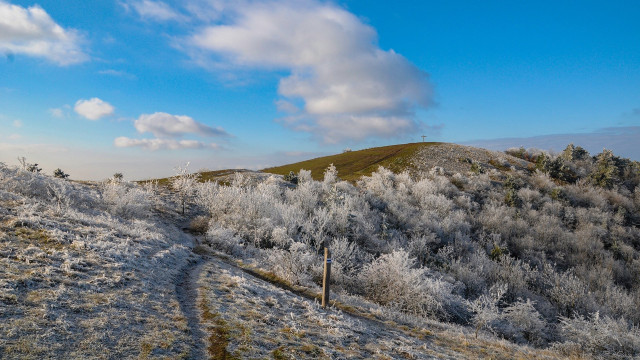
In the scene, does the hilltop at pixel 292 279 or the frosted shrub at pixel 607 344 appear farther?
the frosted shrub at pixel 607 344

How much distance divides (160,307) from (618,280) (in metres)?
38.5

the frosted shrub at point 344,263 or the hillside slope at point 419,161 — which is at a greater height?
the hillside slope at point 419,161

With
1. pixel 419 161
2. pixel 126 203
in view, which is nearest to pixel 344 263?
pixel 126 203

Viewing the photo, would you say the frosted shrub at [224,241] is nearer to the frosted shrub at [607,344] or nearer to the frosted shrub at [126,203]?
the frosted shrub at [126,203]

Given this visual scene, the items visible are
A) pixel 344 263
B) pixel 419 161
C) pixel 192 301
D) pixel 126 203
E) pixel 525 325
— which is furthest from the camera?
pixel 419 161

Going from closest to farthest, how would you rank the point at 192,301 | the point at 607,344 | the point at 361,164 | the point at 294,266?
the point at 192,301
the point at 607,344
the point at 294,266
the point at 361,164

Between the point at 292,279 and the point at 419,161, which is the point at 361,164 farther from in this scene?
the point at 292,279

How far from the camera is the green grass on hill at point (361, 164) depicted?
58.9 meters

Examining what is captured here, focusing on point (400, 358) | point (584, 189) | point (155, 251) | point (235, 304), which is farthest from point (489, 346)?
point (584, 189)

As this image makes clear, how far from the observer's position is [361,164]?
2576 inches

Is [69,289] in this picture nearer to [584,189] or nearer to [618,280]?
[618,280]

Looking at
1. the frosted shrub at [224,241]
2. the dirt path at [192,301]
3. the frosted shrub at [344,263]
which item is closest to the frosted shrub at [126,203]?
the frosted shrub at [224,241]

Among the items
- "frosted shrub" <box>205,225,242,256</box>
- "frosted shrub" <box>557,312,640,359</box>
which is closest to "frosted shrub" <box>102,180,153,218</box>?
"frosted shrub" <box>205,225,242,256</box>

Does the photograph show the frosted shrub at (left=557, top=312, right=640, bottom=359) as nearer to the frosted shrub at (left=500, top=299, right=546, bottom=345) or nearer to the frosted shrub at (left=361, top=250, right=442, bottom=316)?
the frosted shrub at (left=500, top=299, right=546, bottom=345)
